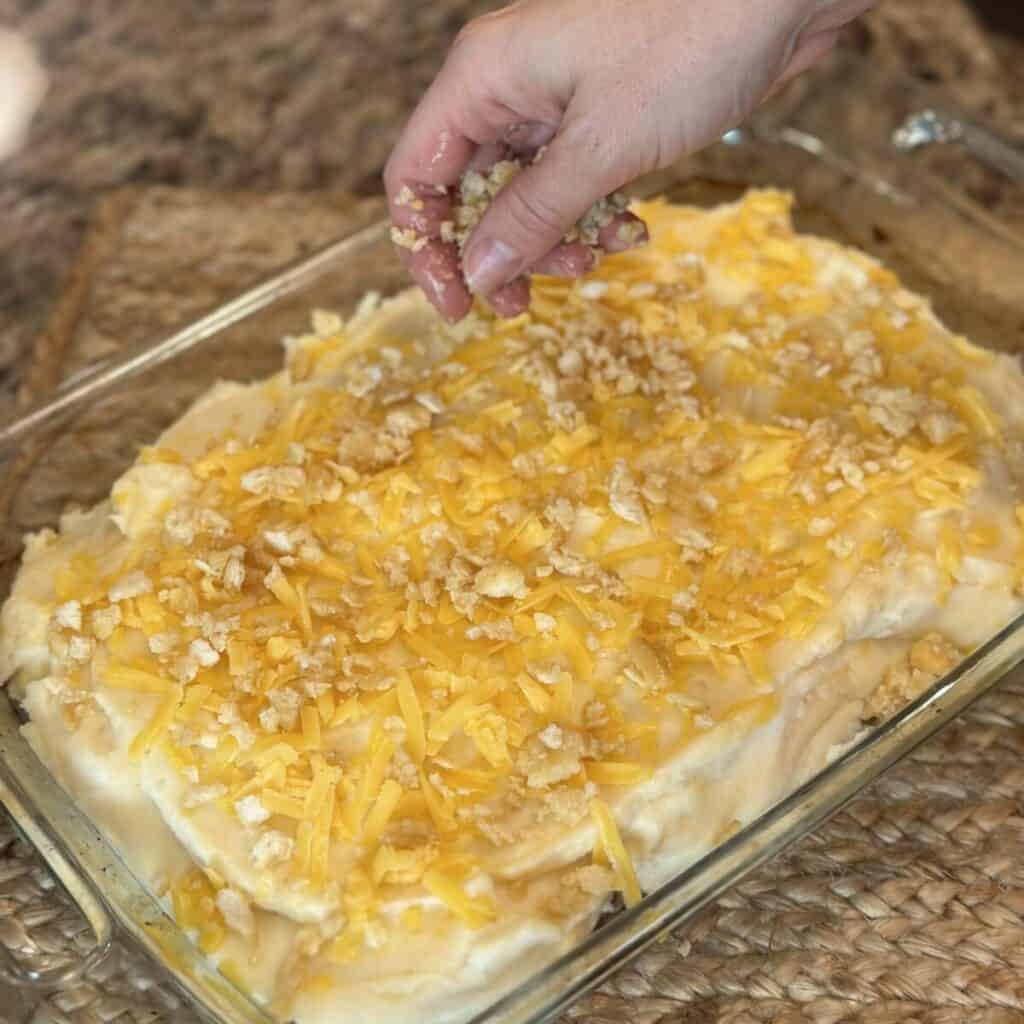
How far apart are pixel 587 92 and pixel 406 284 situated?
68 cm

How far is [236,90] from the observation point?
273 cm

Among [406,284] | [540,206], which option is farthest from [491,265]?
[406,284]

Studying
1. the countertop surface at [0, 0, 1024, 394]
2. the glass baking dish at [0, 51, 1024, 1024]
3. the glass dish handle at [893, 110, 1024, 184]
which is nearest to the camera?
the glass baking dish at [0, 51, 1024, 1024]

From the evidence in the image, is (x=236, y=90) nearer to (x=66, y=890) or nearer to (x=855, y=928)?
(x=66, y=890)

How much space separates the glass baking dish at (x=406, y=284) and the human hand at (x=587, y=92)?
45cm

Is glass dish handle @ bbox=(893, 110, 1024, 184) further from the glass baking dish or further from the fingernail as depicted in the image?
the fingernail

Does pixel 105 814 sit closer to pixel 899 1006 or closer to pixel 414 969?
pixel 414 969

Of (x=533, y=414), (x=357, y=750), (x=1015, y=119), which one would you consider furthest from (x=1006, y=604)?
(x=1015, y=119)

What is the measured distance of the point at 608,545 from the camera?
1583 millimetres

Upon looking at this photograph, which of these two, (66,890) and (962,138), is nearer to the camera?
(66,890)

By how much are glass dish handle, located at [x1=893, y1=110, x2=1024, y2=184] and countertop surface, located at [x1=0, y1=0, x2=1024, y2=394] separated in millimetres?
266

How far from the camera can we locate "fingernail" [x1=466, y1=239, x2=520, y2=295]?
1.55 metres

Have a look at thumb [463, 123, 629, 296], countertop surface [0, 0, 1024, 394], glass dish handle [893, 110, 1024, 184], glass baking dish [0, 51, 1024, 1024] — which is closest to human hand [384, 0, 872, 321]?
thumb [463, 123, 629, 296]

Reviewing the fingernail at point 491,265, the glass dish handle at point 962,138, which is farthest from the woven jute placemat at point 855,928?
the glass dish handle at point 962,138
